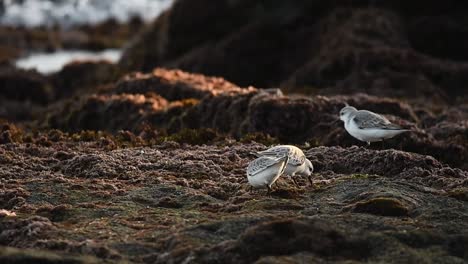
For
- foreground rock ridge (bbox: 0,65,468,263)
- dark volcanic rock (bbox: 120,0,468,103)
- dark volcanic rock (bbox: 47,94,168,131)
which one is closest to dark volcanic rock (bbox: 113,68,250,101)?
dark volcanic rock (bbox: 47,94,168,131)

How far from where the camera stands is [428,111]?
31797 millimetres

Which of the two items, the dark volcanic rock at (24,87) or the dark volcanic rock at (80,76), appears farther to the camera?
the dark volcanic rock at (80,76)

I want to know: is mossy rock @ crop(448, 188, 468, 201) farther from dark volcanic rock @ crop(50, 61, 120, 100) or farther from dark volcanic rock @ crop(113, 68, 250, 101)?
dark volcanic rock @ crop(50, 61, 120, 100)

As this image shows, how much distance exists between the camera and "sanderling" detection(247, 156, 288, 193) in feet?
53.1

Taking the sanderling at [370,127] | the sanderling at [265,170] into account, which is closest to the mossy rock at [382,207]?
the sanderling at [265,170]

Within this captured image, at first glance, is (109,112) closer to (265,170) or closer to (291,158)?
(291,158)

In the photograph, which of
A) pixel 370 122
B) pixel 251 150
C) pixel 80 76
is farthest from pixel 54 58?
pixel 370 122

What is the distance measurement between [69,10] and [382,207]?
2662 inches

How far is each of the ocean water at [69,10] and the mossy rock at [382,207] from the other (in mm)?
60271

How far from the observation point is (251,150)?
69.7ft

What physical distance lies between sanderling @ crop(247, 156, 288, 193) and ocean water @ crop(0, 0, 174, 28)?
58.9m

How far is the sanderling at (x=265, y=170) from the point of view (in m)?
16.2

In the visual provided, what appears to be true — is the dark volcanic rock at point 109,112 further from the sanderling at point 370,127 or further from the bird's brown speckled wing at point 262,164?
the bird's brown speckled wing at point 262,164

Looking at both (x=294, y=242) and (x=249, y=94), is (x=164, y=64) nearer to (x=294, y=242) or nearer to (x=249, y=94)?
(x=249, y=94)
